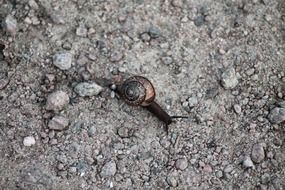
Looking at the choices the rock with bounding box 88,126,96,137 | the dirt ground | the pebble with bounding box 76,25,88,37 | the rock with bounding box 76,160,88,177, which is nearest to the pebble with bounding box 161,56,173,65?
the dirt ground

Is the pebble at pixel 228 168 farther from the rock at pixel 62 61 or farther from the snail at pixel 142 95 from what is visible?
the rock at pixel 62 61

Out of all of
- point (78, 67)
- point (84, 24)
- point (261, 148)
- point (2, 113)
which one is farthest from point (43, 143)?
point (261, 148)

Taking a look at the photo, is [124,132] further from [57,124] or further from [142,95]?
[57,124]

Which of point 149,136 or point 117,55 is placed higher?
point 117,55

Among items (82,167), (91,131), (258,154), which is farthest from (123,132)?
(258,154)

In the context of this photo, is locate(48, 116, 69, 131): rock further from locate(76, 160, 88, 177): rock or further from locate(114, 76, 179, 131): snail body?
locate(114, 76, 179, 131): snail body

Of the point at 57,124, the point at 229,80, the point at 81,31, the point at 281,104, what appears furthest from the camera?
the point at 81,31

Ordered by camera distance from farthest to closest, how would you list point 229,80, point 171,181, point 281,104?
point 229,80 < point 281,104 < point 171,181

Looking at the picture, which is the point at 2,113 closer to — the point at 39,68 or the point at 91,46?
the point at 39,68

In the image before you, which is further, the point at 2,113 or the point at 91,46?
the point at 91,46
